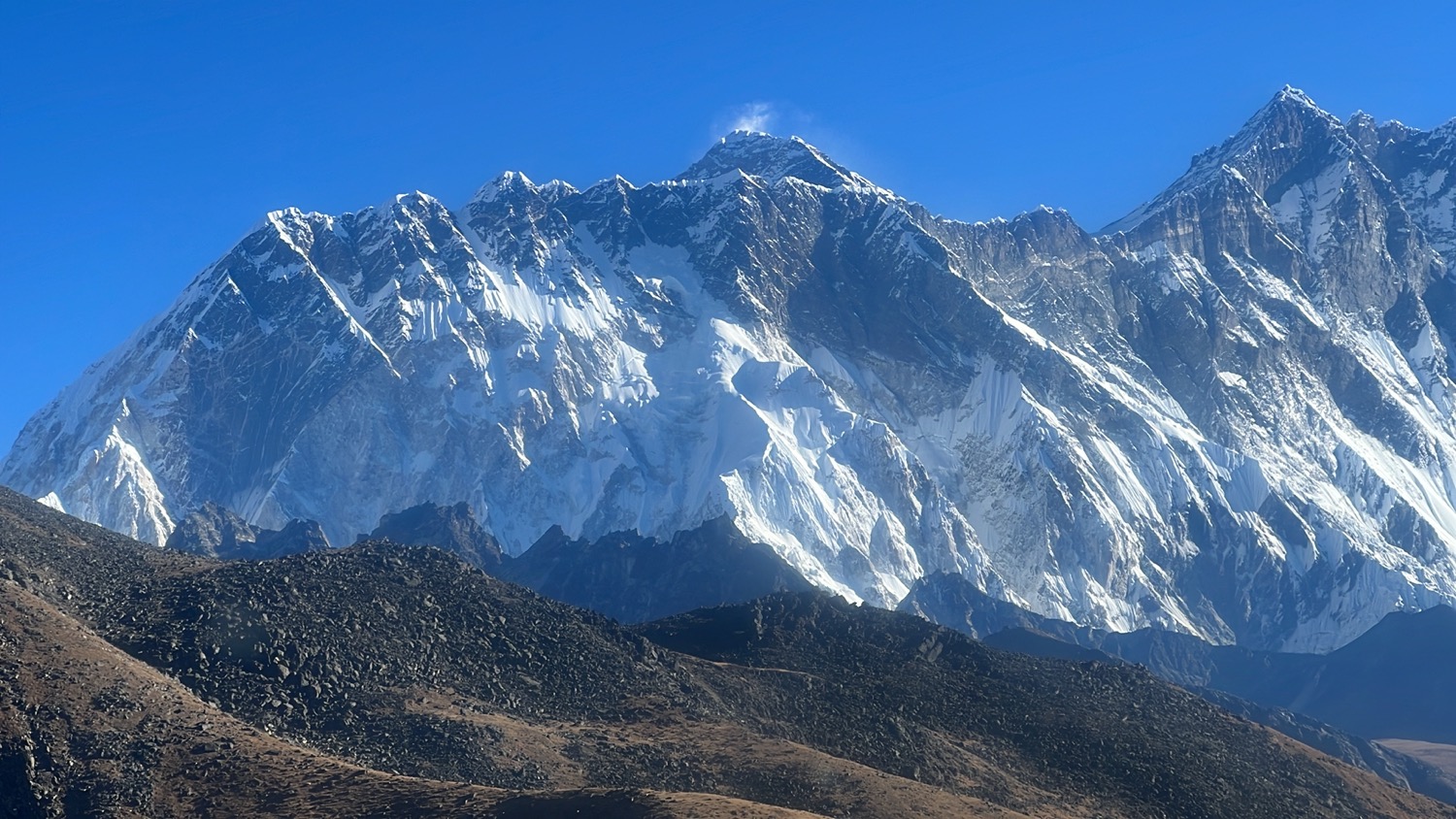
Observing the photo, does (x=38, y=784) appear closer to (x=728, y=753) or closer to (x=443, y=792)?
(x=443, y=792)

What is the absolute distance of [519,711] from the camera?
121 m

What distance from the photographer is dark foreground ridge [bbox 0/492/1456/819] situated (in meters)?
96.3

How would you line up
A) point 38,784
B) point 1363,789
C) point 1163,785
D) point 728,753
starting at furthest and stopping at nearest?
1. point 1363,789
2. point 1163,785
3. point 728,753
4. point 38,784

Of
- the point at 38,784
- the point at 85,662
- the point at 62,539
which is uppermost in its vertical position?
the point at 62,539

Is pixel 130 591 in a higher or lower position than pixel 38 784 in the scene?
higher

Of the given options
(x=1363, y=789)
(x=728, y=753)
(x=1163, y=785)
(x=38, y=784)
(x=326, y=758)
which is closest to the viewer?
(x=38, y=784)

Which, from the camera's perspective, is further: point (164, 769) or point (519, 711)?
point (519, 711)

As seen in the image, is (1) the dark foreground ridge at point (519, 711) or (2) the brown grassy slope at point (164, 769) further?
(1) the dark foreground ridge at point (519, 711)

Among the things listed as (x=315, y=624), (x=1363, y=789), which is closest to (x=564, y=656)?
(x=315, y=624)

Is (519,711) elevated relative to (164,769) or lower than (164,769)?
elevated

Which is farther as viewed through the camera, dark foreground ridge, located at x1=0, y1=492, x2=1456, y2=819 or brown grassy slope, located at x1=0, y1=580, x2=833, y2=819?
dark foreground ridge, located at x1=0, y1=492, x2=1456, y2=819

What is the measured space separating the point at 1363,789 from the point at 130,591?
90.2 m

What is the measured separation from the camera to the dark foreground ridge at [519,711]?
96.3m

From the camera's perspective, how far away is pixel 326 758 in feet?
331
